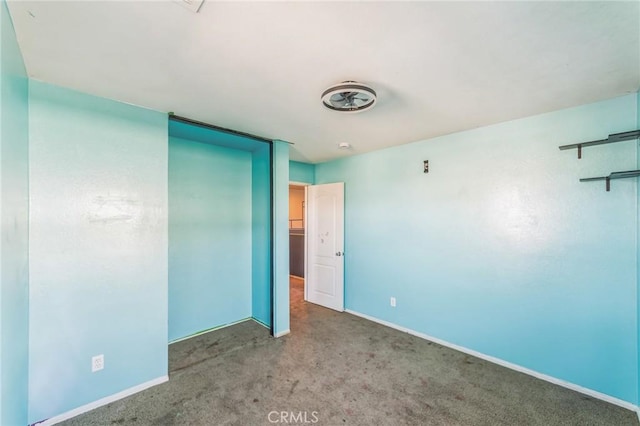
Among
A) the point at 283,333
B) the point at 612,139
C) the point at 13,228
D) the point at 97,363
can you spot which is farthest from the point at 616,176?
the point at 97,363

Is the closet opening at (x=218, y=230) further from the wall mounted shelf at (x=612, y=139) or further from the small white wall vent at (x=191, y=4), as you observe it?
the wall mounted shelf at (x=612, y=139)

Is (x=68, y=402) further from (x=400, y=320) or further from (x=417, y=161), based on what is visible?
(x=417, y=161)

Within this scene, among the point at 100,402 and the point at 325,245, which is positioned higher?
the point at 325,245

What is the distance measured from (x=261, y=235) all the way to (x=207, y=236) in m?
0.70

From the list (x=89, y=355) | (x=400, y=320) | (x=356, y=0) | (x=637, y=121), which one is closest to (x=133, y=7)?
(x=356, y=0)

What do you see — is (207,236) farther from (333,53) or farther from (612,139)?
(612,139)

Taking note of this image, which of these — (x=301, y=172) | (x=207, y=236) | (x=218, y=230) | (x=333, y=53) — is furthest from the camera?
(x=301, y=172)

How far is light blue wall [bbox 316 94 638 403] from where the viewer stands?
2223mm

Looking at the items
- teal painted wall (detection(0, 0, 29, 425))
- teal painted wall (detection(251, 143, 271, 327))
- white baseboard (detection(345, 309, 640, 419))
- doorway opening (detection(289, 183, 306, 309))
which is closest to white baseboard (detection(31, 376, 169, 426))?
teal painted wall (detection(0, 0, 29, 425))

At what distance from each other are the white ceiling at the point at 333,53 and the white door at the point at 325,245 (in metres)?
2.11

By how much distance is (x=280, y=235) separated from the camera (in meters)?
3.50

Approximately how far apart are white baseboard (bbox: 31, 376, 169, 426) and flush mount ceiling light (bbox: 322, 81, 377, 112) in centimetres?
278

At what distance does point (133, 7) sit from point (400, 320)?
385cm

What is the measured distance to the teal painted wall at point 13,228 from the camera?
49.6 inches
